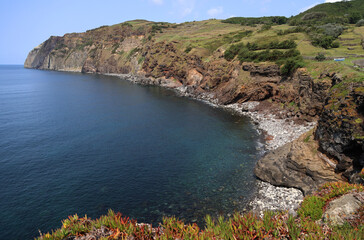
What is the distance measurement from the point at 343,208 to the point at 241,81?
62.3 meters

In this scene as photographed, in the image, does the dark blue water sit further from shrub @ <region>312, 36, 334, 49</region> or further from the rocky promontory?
shrub @ <region>312, 36, 334, 49</region>

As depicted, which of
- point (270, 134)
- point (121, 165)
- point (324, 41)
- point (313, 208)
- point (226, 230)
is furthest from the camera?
point (324, 41)

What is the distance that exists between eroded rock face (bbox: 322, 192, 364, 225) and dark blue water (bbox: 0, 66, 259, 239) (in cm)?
1337

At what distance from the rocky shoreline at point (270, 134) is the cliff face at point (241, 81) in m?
1.75

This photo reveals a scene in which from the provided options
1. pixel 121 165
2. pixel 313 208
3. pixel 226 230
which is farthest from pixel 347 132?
pixel 121 165

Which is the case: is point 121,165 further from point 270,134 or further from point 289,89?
point 289,89

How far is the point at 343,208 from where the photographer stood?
41.2ft

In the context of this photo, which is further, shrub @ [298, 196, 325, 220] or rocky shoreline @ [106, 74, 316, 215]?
rocky shoreline @ [106, 74, 316, 215]

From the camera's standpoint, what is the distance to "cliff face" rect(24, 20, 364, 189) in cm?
2486

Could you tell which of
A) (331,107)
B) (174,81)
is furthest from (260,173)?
(174,81)

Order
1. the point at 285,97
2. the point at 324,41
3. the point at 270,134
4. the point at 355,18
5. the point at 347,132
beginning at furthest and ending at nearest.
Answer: the point at 355,18
the point at 324,41
the point at 285,97
the point at 270,134
the point at 347,132

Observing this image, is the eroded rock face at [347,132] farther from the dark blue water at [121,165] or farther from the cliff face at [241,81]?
the dark blue water at [121,165]

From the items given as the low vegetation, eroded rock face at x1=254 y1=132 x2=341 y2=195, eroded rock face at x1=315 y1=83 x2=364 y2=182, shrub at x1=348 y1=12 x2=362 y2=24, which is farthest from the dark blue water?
shrub at x1=348 y1=12 x2=362 y2=24

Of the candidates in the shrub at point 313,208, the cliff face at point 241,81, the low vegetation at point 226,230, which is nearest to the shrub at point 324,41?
the cliff face at point 241,81
